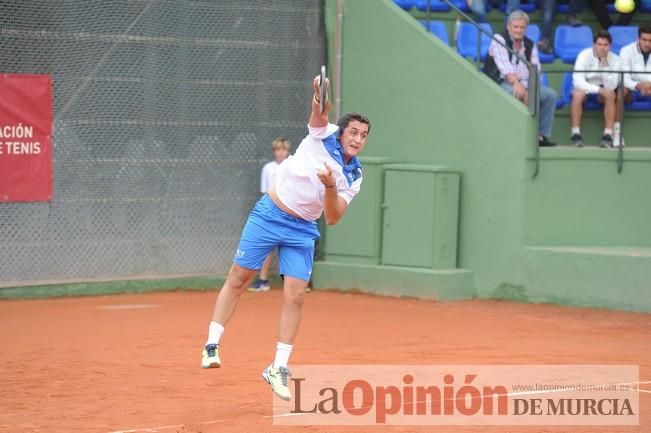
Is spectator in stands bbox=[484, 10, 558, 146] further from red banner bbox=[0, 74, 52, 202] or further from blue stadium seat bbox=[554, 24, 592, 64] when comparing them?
red banner bbox=[0, 74, 52, 202]

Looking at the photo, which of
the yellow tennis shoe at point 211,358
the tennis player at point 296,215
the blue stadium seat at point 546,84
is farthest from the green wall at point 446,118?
the yellow tennis shoe at point 211,358

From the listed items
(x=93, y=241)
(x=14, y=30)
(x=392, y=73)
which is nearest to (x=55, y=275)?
(x=93, y=241)

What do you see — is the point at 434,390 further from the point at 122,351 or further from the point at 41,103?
the point at 41,103

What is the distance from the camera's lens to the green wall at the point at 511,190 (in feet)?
46.1

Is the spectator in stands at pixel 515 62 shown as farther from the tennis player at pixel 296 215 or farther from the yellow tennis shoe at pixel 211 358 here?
the yellow tennis shoe at pixel 211 358

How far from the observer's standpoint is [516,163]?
47.0ft

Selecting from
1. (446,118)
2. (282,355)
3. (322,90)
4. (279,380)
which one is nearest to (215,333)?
(282,355)

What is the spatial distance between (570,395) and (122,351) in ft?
13.2

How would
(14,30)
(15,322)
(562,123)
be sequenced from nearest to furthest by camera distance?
1. (15,322)
2. (14,30)
3. (562,123)

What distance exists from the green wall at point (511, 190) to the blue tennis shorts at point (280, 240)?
6185mm

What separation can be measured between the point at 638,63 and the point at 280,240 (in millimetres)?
8082

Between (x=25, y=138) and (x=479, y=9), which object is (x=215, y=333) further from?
(x=479, y=9)

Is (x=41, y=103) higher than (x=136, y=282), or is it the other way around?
(x=41, y=103)

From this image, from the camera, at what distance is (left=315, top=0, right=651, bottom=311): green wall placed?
1405cm
